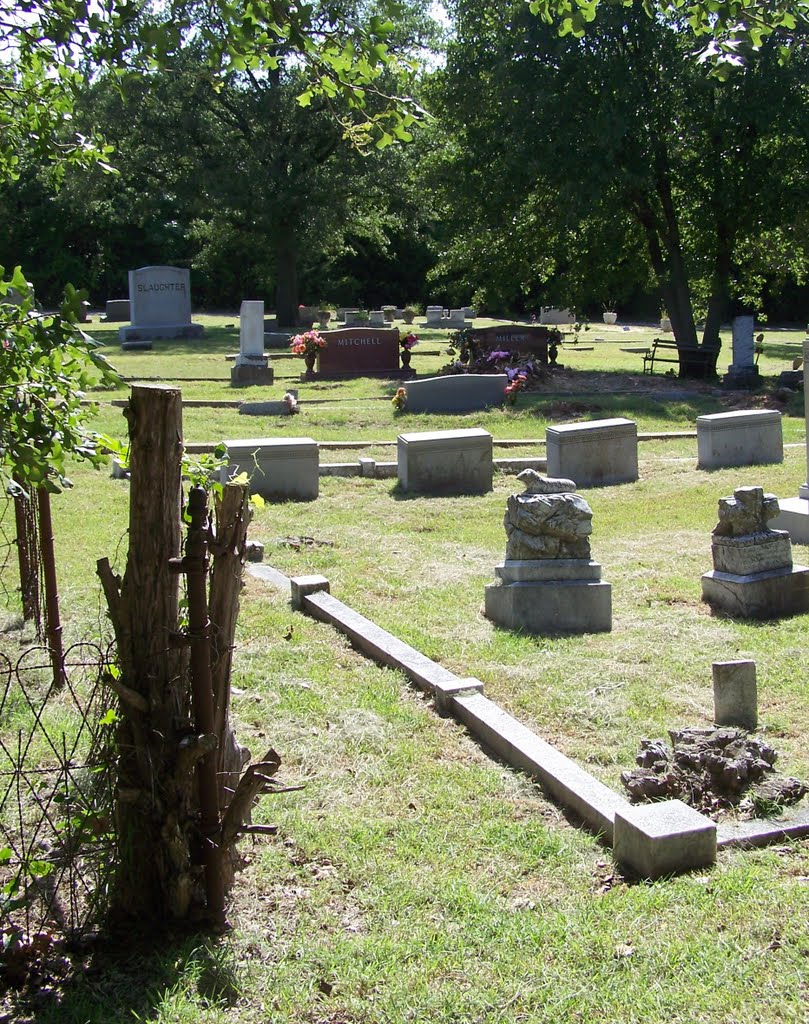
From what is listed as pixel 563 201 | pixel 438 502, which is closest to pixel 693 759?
pixel 438 502

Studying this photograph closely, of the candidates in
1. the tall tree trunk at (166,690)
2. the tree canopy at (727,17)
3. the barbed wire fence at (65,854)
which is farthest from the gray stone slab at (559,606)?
the tall tree trunk at (166,690)

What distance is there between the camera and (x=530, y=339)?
24344 millimetres

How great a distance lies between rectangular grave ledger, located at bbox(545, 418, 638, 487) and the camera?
13430 mm

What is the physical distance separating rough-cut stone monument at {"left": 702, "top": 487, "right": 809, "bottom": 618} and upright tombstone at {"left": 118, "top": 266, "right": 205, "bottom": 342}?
2675 centimetres

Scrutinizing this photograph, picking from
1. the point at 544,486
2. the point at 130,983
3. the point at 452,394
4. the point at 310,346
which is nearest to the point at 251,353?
the point at 310,346

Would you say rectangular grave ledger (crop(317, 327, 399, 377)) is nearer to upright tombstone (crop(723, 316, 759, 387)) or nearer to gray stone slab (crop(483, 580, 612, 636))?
upright tombstone (crop(723, 316, 759, 387))

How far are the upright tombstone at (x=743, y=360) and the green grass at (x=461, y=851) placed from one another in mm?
13479

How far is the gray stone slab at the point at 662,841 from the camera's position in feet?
14.0

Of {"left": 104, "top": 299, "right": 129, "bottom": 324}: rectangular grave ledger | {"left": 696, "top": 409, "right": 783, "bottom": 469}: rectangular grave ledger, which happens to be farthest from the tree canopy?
{"left": 104, "top": 299, "right": 129, "bottom": 324}: rectangular grave ledger

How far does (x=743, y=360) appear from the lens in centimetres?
2269

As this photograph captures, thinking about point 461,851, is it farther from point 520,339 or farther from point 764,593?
point 520,339

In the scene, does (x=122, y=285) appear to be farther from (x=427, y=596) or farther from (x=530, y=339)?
(x=427, y=596)

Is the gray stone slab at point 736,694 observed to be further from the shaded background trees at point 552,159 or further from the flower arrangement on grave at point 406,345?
the flower arrangement on grave at point 406,345

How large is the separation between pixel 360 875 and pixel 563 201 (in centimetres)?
2052
